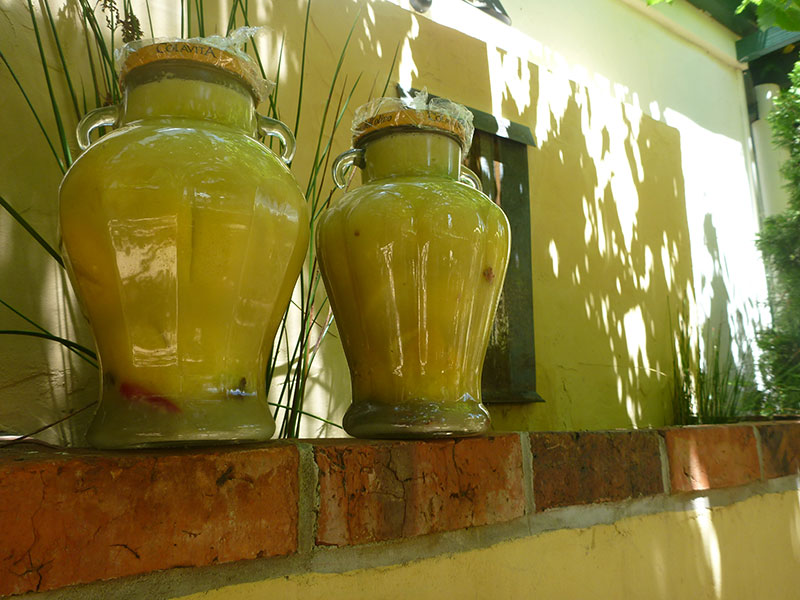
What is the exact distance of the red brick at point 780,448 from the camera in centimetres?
111

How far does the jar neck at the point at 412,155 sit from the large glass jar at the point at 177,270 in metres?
0.21

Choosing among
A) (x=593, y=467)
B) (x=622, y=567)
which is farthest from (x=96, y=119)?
(x=622, y=567)

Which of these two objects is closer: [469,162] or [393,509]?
[393,509]

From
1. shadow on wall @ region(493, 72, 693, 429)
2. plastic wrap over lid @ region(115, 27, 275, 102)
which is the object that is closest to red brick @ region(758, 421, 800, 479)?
shadow on wall @ region(493, 72, 693, 429)

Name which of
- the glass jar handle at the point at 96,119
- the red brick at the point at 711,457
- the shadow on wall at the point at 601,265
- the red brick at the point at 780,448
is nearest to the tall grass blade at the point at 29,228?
the glass jar handle at the point at 96,119

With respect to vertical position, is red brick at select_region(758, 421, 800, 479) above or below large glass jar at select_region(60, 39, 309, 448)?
below

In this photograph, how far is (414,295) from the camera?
69 centimetres

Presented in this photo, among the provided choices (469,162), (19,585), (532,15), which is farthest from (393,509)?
(532,15)

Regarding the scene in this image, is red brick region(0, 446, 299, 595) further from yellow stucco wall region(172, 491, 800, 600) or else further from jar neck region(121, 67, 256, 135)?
jar neck region(121, 67, 256, 135)

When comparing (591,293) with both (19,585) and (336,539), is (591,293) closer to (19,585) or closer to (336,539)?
(336,539)

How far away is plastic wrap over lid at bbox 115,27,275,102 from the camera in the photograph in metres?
0.63

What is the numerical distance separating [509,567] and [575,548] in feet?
0.42

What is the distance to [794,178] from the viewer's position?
295 centimetres

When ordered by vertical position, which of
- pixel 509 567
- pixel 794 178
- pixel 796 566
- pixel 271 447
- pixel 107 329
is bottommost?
pixel 796 566
